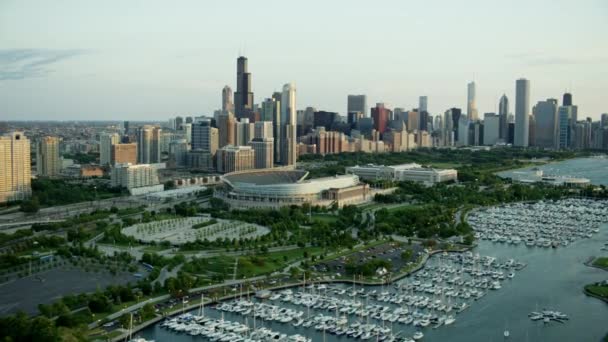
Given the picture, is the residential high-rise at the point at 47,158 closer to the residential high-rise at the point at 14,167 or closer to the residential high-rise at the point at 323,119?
the residential high-rise at the point at 14,167

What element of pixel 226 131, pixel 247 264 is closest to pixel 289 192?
pixel 247 264

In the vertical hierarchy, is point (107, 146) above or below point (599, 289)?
above

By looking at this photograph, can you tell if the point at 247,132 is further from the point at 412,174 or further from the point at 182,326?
the point at 182,326

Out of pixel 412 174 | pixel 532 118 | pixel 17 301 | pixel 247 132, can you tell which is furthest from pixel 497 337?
pixel 532 118

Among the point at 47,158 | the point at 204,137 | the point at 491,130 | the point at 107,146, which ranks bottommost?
the point at 47,158

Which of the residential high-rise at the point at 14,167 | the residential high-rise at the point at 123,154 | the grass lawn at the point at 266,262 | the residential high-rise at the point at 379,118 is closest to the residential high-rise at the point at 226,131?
the residential high-rise at the point at 123,154

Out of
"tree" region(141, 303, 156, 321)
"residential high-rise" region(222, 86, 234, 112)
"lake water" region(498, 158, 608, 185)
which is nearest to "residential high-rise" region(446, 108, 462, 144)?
"lake water" region(498, 158, 608, 185)

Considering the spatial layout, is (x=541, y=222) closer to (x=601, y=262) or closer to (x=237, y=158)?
(x=601, y=262)
